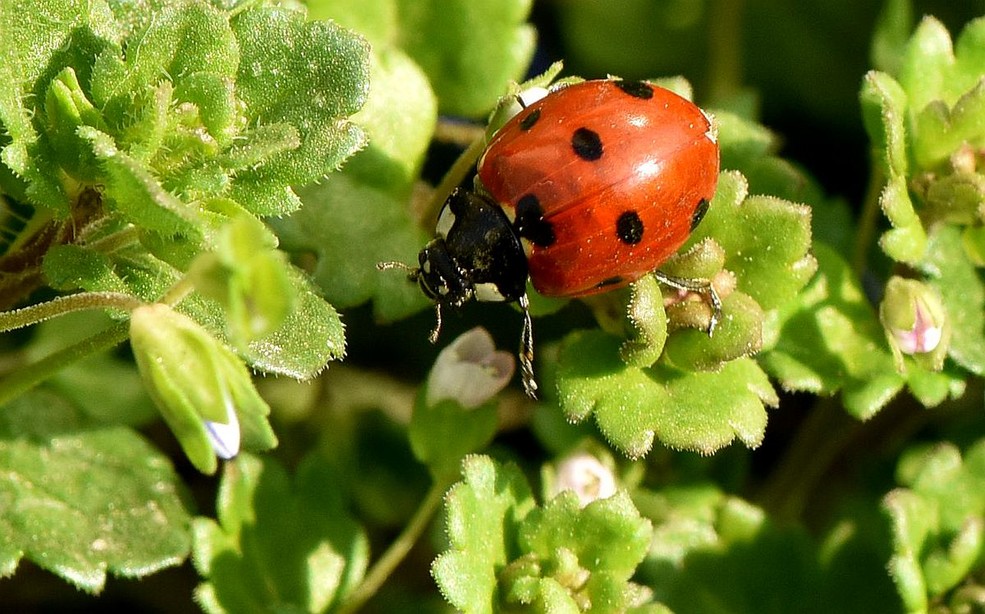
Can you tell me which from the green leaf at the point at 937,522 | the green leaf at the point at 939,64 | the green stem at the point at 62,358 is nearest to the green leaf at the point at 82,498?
the green stem at the point at 62,358

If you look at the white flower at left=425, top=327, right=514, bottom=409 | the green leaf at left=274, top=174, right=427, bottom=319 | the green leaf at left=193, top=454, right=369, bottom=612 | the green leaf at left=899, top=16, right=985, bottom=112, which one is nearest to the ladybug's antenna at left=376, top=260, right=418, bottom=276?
the green leaf at left=274, top=174, right=427, bottom=319

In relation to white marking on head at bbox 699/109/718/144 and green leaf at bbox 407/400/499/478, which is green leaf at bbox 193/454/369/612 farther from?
white marking on head at bbox 699/109/718/144

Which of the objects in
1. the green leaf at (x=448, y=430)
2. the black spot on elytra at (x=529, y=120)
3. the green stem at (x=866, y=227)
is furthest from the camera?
the green stem at (x=866, y=227)

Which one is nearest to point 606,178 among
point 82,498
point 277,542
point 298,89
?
point 298,89

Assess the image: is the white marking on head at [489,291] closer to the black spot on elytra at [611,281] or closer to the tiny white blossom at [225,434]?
the black spot on elytra at [611,281]

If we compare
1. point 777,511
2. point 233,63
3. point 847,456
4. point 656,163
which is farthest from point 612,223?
point 847,456

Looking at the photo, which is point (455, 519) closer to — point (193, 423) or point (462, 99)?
point (193, 423)
